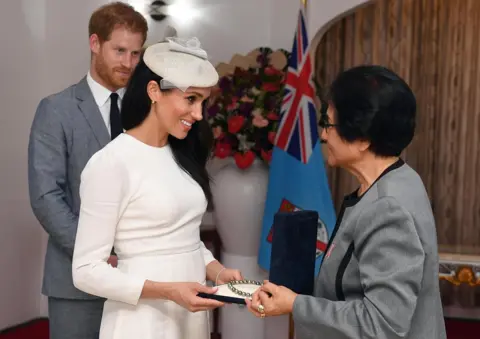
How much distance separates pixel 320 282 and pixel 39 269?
11.4 feet

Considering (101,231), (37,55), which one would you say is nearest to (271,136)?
(37,55)

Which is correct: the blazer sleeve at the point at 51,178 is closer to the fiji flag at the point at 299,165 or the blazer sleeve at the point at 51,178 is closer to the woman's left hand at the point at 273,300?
the woman's left hand at the point at 273,300

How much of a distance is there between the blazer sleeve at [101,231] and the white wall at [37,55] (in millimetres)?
2727

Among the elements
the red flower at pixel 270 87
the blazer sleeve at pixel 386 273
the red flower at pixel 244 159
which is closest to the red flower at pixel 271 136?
the red flower at pixel 244 159

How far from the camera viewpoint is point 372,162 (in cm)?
162

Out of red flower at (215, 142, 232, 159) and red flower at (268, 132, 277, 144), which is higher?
red flower at (268, 132, 277, 144)

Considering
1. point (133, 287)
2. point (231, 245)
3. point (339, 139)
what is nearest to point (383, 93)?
point (339, 139)

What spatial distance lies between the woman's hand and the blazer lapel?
81 centimetres

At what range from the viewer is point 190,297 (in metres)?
1.74

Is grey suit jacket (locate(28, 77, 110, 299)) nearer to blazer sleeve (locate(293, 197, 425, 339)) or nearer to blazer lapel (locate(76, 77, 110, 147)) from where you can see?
blazer lapel (locate(76, 77, 110, 147))

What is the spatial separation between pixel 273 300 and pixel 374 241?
0.33 meters

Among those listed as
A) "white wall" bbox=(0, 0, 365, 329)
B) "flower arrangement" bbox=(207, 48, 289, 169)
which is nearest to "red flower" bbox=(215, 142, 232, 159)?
"flower arrangement" bbox=(207, 48, 289, 169)

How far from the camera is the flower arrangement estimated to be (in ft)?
12.5

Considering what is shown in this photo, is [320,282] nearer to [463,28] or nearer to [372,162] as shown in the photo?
[372,162]
